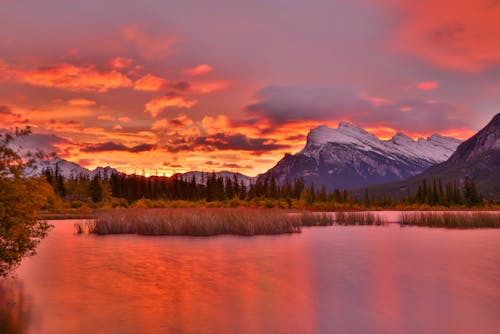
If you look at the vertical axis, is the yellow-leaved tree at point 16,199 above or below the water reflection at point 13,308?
above

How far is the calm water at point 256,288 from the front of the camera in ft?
55.6

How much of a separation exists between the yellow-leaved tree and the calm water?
2580 mm

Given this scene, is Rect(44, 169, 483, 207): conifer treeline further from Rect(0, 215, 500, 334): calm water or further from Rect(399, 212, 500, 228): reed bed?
Rect(0, 215, 500, 334): calm water

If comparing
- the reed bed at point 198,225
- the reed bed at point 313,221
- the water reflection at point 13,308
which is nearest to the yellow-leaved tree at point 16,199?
the water reflection at point 13,308

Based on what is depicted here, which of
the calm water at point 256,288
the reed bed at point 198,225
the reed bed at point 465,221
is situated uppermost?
the reed bed at point 198,225

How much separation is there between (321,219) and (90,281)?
4422 cm

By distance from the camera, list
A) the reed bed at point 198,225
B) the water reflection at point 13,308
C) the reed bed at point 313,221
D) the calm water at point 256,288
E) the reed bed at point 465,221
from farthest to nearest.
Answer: the reed bed at point 313,221 < the reed bed at point 465,221 < the reed bed at point 198,225 < the calm water at point 256,288 < the water reflection at point 13,308

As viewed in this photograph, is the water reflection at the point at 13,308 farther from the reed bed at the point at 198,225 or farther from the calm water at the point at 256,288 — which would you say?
the reed bed at the point at 198,225

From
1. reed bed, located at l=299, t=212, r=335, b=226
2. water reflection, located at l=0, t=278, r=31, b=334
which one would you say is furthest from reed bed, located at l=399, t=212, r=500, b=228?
water reflection, located at l=0, t=278, r=31, b=334

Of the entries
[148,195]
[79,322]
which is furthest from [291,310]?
[148,195]

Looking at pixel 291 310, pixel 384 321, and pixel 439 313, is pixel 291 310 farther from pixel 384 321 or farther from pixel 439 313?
pixel 439 313

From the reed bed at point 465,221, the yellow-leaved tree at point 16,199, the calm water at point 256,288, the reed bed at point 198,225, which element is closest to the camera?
the calm water at point 256,288

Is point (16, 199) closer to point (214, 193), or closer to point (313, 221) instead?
point (313, 221)

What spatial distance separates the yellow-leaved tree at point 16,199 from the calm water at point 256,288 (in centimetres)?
258
